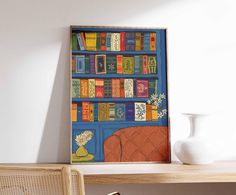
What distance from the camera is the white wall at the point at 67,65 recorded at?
2.92 meters

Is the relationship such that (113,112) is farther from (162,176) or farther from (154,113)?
(162,176)

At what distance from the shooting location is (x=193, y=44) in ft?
9.95

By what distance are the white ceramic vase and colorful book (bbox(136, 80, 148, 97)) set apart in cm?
32

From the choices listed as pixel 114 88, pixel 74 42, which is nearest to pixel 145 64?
pixel 114 88

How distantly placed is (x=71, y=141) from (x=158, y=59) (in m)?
0.76

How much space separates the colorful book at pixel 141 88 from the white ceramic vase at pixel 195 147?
324mm

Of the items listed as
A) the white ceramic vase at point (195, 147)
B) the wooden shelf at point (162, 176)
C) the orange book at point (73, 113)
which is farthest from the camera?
the orange book at point (73, 113)

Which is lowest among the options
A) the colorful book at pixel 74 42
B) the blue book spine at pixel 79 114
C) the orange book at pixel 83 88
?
the blue book spine at pixel 79 114

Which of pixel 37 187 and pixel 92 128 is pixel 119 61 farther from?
pixel 37 187

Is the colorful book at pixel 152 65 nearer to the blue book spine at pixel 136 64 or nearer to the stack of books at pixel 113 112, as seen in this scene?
the blue book spine at pixel 136 64

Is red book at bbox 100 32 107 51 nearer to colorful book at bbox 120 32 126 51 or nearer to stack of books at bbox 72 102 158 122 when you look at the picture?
colorful book at bbox 120 32 126 51

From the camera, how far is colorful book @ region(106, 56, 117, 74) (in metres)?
2.95

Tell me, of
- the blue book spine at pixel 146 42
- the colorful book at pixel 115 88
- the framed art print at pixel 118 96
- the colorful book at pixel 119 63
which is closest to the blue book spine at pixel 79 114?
the framed art print at pixel 118 96

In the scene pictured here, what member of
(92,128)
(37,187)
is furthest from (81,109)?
(37,187)
